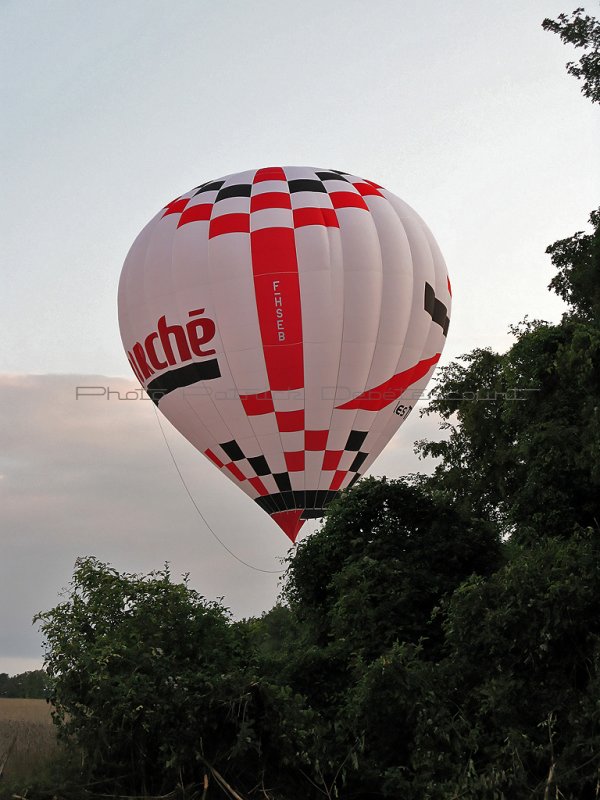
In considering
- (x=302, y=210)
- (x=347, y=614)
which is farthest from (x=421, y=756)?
(x=302, y=210)

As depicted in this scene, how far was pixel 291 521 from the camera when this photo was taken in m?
27.8

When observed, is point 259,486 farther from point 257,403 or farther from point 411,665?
point 411,665

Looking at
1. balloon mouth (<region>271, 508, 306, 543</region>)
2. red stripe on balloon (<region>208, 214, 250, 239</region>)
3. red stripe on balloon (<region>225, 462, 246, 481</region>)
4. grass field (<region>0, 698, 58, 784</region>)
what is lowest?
grass field (<region>0, 698, 58, 784</region>)

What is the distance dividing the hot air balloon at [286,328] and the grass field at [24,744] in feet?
29.4

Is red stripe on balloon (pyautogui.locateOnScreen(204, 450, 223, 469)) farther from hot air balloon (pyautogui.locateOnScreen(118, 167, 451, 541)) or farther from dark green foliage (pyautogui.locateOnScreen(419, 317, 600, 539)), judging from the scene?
dark green foliage (pyautogui.locateOnScreen(419, 317, 600, 539))

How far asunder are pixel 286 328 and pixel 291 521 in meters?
5.68

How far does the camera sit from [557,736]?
1416 cm

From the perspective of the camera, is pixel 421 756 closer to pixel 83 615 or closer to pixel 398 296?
pixel 83 615

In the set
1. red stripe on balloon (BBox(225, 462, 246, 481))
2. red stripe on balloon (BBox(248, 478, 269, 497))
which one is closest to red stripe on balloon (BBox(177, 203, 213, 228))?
red stripe on balloon (BBox(225, 462, 246, 481))

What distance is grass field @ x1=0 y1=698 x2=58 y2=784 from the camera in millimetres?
14977

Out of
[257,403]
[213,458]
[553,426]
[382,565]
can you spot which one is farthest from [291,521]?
[553,426]

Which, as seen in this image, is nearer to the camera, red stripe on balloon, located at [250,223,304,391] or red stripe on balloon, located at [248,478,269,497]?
red stripe on balloon, located at [250,223,304,391]

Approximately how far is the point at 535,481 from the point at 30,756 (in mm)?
9985

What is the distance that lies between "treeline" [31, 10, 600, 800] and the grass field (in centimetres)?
77
